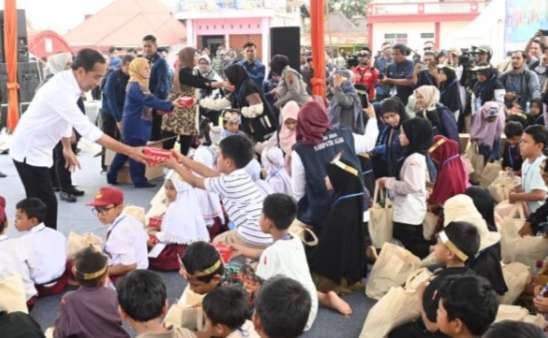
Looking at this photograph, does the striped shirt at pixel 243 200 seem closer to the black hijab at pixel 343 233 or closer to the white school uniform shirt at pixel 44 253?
the black hijab at pixel 343 233

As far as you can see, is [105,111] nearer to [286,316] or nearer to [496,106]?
[496,106]

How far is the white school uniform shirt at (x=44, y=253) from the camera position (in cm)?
355

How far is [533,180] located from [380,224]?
3.41 feet

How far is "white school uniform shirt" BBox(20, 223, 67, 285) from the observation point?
355 cm

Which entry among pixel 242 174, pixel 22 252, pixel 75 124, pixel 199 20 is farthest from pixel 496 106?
pixel 199 20

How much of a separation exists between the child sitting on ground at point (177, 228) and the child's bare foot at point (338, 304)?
107 cm

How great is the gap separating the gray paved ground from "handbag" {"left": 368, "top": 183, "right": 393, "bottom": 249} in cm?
50

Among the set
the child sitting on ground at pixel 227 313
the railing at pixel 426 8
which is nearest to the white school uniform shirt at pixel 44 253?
the child sitting on ground at pixel 227 313

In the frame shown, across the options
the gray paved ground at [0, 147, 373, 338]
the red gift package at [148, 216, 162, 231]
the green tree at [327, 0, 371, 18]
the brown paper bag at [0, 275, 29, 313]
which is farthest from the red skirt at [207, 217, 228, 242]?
the green tree at [327, 0, 371, 18]

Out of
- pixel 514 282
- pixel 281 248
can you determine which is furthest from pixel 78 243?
pixel 514 282

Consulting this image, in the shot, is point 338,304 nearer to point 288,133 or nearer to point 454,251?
point 454,251

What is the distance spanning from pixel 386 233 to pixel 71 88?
2217 mm

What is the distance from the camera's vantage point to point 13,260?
3387 millimetres

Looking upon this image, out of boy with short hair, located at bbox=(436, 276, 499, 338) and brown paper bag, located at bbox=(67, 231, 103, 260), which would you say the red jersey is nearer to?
brown paper bag, located at bbox=(67, 231, 103, 260)
